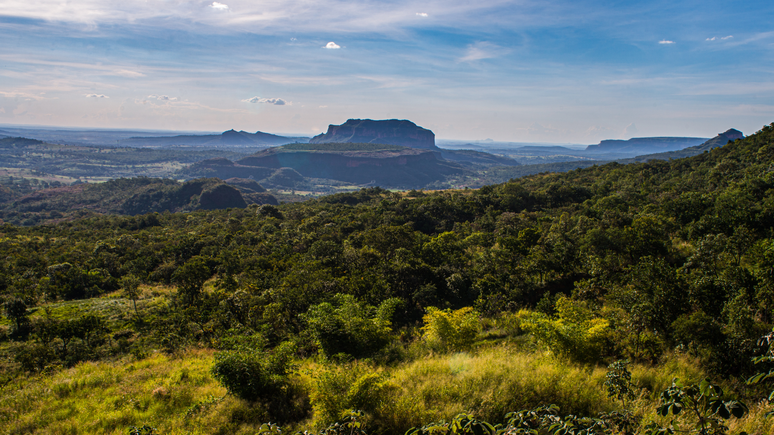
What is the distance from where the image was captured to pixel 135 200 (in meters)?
134

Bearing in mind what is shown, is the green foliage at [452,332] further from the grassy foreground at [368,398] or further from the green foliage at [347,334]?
the grassy foreground at [368,398]

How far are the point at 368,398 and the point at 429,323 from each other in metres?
6.99

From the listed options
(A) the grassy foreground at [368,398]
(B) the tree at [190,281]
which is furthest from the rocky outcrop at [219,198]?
(A) the grassy foreground at [368,398]

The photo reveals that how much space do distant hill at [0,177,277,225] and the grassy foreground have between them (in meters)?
130

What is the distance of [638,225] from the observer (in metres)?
24.2

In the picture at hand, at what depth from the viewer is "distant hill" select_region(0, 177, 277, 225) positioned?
127875 mm

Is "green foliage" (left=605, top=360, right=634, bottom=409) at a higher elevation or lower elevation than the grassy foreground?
higher

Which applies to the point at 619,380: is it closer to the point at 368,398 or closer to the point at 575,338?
the point at 575,338

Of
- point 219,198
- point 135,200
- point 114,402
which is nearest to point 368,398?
point 114,402

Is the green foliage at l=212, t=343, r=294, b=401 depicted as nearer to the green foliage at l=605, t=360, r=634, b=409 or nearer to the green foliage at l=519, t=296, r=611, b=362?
the green foliage at l=605, t=360, r=634, b=409

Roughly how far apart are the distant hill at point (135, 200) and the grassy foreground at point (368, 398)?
12989 centimetres

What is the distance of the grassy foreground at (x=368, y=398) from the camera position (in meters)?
7.23

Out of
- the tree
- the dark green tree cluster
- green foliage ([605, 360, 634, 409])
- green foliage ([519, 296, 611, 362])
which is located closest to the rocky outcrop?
the dark green tree cluster

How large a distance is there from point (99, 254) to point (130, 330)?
2591 centimetres
